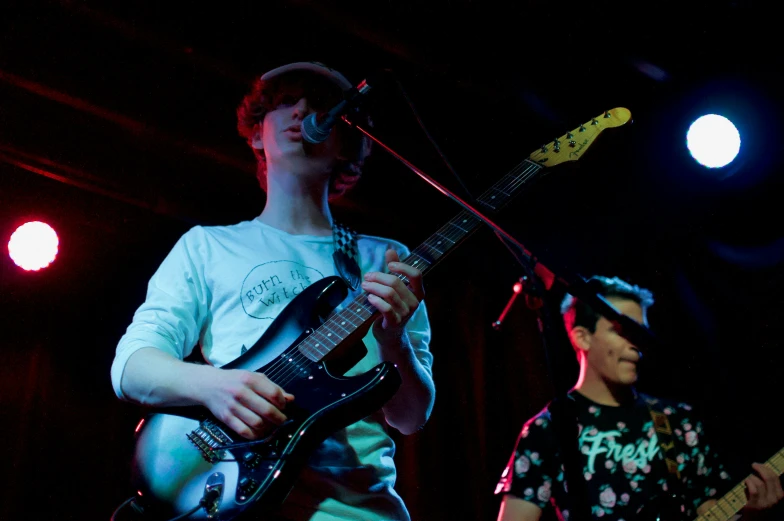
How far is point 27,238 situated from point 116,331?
67 cm

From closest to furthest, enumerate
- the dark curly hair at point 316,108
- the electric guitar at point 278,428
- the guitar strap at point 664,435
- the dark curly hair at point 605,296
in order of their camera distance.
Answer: the electric guitar at point 278,428 < the dark curly hair at point 316,108 < the guitar strap at point 664,435 < the dark curly hair at point 605,296

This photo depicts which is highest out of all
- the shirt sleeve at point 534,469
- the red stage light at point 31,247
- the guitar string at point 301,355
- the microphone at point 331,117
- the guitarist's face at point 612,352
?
the red stage light at point 31,247

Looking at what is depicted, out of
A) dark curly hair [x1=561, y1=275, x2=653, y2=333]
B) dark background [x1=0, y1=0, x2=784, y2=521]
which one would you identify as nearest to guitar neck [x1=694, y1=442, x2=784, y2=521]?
dark background [x1=0, y1=0, x2=784, y2=521]

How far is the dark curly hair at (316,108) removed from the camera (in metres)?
2.51

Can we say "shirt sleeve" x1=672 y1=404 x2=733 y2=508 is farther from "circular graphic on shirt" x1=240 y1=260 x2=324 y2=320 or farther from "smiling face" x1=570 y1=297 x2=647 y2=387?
"circular graphic on shirt" x1=240 y1=260 x2=324 y2=320

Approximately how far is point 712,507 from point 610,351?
2.80 feet

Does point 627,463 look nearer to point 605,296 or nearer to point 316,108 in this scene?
point 605,296

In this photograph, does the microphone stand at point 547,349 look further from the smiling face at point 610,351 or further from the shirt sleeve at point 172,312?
the smiling face at point 610,351

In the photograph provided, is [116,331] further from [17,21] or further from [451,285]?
[451,285]

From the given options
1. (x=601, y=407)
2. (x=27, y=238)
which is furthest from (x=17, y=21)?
(x=601, y=407)

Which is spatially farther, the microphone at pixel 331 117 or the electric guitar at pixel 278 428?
the microphone at pixel 331 117

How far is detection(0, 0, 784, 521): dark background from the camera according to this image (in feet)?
10.5

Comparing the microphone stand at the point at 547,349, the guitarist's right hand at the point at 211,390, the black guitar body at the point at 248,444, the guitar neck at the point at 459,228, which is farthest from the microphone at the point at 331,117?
the guitarist's right hand at the point at 211,390

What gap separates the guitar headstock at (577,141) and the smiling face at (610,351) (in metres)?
1.27
